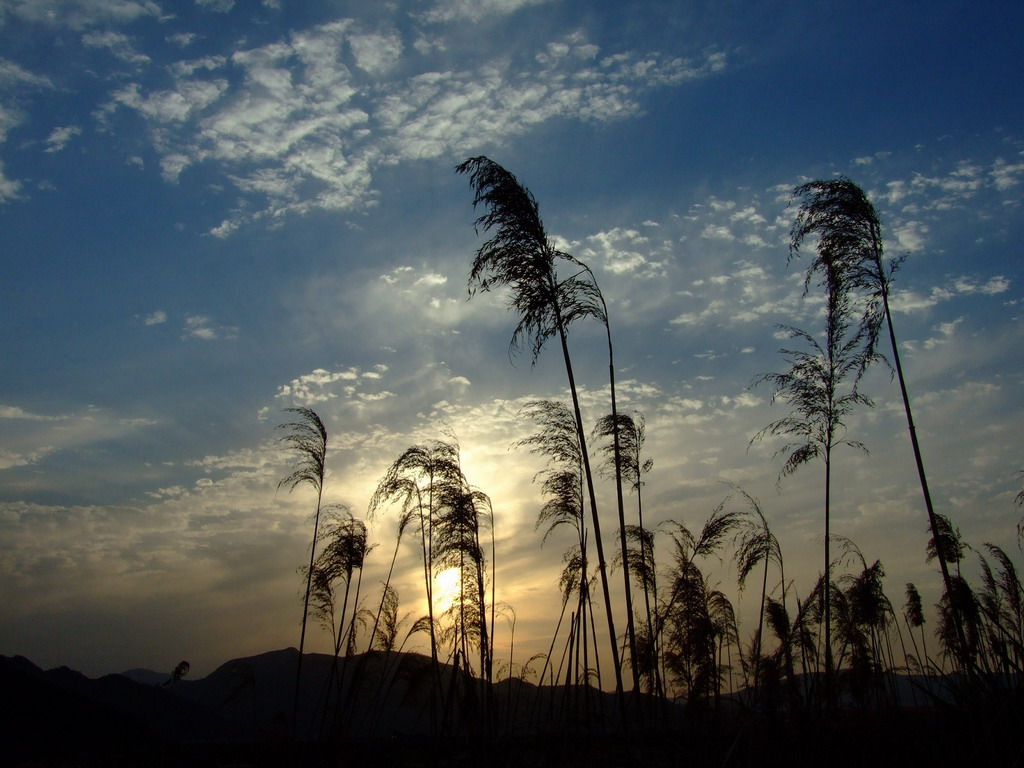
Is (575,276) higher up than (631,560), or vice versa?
(575,276)

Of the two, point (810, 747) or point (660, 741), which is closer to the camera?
point (810, 747)

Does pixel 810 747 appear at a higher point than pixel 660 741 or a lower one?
higher

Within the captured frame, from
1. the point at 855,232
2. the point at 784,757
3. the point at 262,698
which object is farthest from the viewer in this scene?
the point at 262,698

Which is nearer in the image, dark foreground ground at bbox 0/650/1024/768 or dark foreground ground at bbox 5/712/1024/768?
dark foreground ground at bbox 5/712/1024/768

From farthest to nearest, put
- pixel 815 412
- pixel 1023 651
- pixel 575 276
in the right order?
pixel 815 412, pixel 575 276, pixel 1023 651

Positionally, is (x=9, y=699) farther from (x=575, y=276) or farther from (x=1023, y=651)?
(x=1023, y=651)

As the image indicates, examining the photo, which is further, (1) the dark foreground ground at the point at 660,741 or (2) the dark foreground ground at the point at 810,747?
(1) the dark foreground ground at the point at 660,741

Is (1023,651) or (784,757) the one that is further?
(784,757)

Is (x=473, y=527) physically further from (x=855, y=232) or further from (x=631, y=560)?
(x=855, y=232)

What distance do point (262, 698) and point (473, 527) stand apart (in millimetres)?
91991

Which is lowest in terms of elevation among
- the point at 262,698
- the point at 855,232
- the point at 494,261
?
the point at 262,698

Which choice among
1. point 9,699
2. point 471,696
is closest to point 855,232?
point 471,696

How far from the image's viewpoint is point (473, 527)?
28.9 feet

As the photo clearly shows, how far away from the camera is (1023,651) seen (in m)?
2.96
